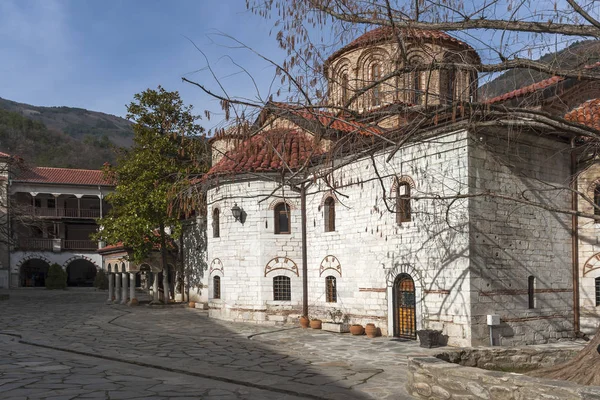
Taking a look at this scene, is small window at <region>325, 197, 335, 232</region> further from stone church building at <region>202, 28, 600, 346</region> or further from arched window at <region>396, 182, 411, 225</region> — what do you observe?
arched window at <region>396, 182, 411, 225</region>

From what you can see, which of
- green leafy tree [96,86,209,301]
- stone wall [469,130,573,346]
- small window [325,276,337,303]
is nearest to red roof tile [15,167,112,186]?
green leafy tree [96,86,209,301]

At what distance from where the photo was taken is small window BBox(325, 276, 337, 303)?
619 inches

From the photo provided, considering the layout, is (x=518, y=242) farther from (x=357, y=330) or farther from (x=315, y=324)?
(x=315, y=324)

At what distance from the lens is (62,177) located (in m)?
42.8

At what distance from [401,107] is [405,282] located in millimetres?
7309

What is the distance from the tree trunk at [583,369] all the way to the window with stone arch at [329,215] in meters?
9.16

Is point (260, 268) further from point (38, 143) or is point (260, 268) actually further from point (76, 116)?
point (76, 116)

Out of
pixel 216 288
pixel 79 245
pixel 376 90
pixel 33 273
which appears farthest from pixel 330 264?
pixel 33 273

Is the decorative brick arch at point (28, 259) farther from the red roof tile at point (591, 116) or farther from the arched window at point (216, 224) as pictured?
the red roof tile at point (591, 116)

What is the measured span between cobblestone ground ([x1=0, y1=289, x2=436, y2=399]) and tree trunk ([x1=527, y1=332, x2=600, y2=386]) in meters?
2.09

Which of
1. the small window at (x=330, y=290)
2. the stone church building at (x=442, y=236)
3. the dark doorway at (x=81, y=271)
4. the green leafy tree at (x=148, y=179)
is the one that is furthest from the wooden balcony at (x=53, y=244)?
the small window at (x=330, y=290)

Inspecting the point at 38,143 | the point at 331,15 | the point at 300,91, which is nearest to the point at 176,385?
the point at 300,91

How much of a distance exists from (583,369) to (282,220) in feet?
36.4

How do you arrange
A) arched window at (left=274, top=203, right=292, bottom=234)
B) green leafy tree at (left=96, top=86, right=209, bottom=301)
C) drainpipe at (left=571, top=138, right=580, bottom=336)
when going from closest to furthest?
drainpipe at (left=571, top=138, right=580, bottom=336) < arched window at (left=274, top=203, right=292, bottom=234) < green leafy tree at (left=96, top=86, right=209, bottom=301)
